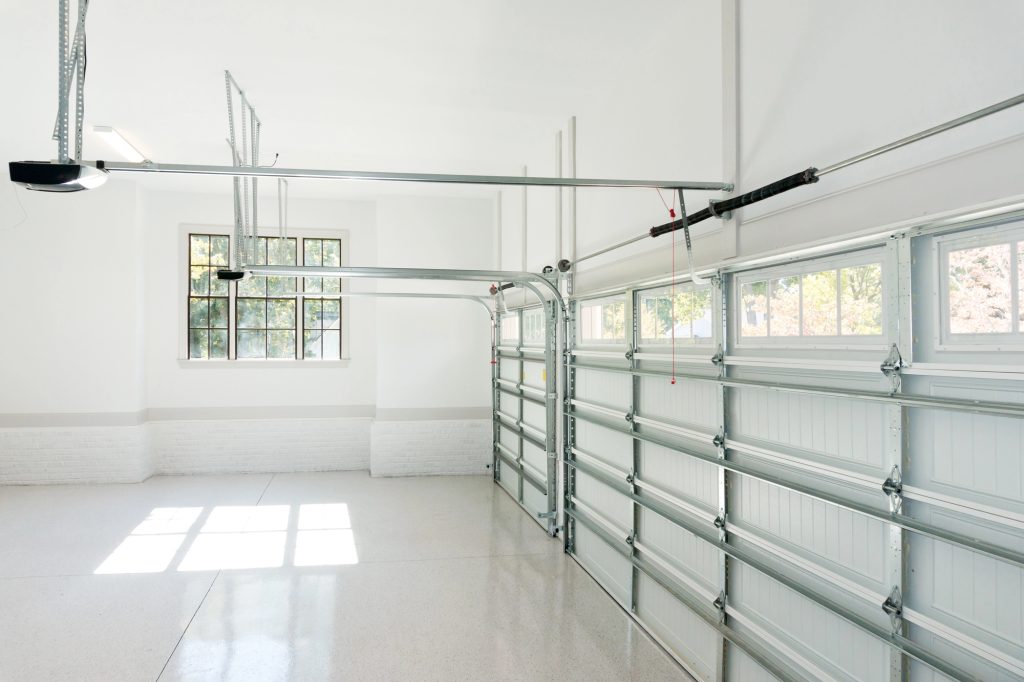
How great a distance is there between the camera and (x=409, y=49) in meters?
4.49

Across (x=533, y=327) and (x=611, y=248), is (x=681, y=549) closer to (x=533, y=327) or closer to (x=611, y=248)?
(x=611, y=248)

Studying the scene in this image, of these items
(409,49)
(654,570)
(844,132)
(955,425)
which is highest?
(409,49)

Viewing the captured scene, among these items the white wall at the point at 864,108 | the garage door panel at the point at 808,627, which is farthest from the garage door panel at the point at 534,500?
the white wall at the point at 864,108

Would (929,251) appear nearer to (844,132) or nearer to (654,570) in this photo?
(844,132)

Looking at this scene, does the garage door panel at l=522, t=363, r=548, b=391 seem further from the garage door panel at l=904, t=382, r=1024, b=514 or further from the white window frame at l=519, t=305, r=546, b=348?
the garage door panel at l=904, t=382, r=1024, b=514

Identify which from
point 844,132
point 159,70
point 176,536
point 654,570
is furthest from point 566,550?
point 159,70

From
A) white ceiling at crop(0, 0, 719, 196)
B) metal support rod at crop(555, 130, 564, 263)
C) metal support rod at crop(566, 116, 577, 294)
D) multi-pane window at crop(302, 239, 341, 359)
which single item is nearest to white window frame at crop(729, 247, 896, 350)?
white ceiling at crop(0, 0, 719, 196)

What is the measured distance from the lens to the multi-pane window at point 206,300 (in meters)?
8.92

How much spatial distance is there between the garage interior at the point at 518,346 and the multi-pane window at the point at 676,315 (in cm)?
3

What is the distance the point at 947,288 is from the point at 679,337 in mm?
1739

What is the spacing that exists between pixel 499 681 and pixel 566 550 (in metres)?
2.11

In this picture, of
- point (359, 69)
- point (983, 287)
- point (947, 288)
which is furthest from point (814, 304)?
point (359, 69)

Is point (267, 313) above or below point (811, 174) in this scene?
below

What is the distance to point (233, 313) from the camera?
8.96 meters
